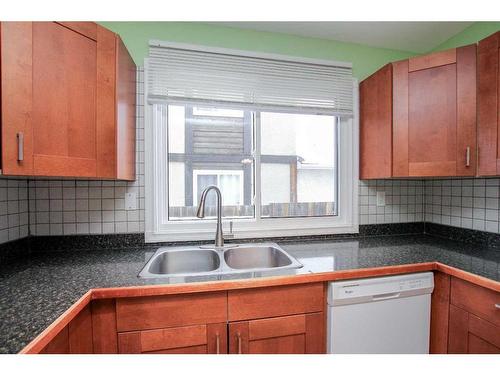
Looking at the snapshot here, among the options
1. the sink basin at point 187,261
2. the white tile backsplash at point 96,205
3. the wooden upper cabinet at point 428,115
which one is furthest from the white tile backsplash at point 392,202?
the sink basin at point 187,261

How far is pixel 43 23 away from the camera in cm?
92

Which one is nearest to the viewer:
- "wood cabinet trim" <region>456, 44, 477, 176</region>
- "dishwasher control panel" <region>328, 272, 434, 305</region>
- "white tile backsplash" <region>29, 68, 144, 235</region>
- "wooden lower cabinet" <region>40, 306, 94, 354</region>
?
"wooden lower cabinet" <region>40, 306, 94, 354</region>

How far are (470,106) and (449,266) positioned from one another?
2.83 feet

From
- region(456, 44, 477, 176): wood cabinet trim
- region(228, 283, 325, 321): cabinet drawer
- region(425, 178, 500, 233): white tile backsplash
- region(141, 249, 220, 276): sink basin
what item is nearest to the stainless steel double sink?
region(141, 249, 220, 276): sink basin

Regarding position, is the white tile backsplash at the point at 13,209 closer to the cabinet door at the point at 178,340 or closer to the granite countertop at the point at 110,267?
the granite countertop at the point at 110,267

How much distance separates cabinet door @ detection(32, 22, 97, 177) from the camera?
91 cm

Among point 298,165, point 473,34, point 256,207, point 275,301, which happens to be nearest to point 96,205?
point 256,207

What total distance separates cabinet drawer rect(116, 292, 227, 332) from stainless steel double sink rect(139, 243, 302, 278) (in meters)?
0.30

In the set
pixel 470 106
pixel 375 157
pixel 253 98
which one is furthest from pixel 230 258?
pixel 470 106

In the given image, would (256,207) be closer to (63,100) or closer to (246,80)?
(246,80)

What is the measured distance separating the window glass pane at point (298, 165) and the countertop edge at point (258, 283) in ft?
2.39

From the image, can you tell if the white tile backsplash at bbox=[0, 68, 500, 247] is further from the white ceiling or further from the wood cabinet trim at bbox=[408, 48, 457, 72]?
the white ceiling

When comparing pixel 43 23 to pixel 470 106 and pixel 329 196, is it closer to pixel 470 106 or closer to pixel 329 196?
pixel 329 196

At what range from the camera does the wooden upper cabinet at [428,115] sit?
1.30m
